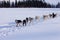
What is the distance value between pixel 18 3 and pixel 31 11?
587mm

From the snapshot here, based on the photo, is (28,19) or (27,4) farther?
(27,4)

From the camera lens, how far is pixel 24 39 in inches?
71.9

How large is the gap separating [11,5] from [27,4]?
343 millimetres

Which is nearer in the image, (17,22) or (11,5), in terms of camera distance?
(17,22)

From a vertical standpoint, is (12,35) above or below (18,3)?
below

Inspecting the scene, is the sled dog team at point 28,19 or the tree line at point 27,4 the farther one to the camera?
the tree line at point 27,4

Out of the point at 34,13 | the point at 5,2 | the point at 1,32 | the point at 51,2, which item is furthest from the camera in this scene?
the point at 34,13

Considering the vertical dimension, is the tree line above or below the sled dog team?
above

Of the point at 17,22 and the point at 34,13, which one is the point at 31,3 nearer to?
the point at 34,13

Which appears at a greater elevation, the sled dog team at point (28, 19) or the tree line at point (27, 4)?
the tree line at point (27, 4)

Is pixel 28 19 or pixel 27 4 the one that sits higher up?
pixel 27 4

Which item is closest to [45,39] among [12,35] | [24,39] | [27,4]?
[24,39]

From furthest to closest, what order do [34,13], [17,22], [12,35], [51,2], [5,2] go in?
[34,13], [51,2], [5,2], [17,22], [12,35]

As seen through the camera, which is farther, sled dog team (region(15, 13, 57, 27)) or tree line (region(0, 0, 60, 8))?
tree line (region(0, 0, 60, 8))
